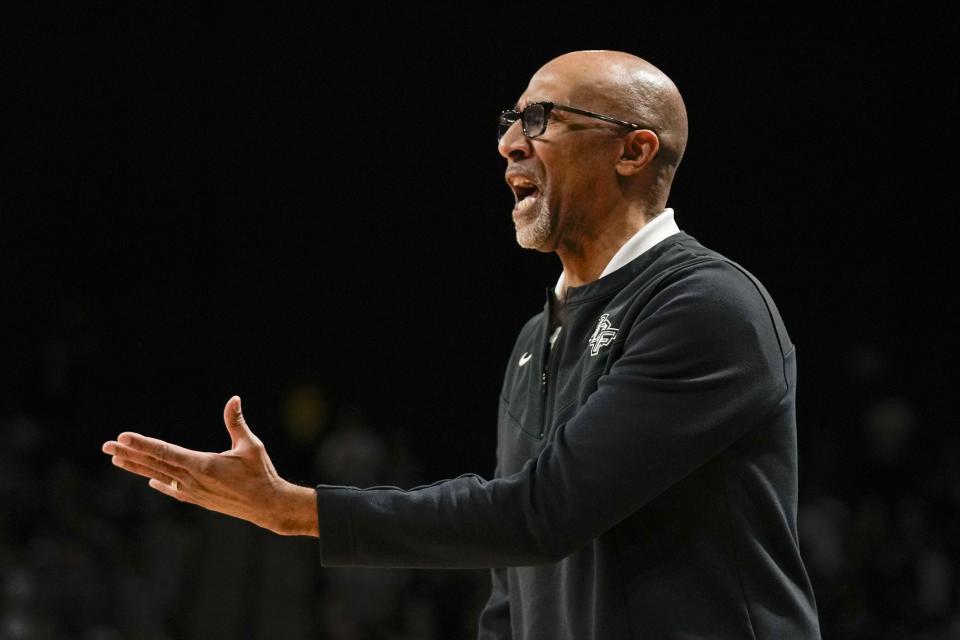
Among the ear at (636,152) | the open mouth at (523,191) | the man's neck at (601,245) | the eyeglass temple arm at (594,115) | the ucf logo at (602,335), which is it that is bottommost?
the ucf logo at (602,335)

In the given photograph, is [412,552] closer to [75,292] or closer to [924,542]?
[924,542]

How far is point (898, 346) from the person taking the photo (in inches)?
259

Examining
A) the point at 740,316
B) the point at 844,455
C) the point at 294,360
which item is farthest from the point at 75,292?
the point at 740,316

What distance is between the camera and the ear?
6.75ft

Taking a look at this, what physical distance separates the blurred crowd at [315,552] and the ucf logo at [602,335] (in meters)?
3.29

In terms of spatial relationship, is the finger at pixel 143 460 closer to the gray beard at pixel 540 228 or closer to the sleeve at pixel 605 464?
the sleeve at pixel 605 464

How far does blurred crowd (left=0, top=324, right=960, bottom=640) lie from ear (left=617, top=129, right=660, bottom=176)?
3.29 metres

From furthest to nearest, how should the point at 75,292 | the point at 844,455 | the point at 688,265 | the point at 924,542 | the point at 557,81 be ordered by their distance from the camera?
the point at 75,292
the point at 844,455
the point at 924,542
the point at 557,81
the point at 688,265

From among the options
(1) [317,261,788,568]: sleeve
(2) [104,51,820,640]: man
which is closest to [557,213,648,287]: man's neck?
(2) [104,51,820,640]: man

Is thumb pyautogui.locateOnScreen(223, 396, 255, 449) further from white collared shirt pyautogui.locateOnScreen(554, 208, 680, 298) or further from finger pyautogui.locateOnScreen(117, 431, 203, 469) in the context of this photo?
white collared shirt pyautogui.locateOnScreen(554, 208, 680, 298)

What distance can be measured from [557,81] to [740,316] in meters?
0.57

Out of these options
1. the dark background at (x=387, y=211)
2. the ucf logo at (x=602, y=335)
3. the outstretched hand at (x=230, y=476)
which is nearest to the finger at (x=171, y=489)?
the outstretched hand at (x=230, y=476)

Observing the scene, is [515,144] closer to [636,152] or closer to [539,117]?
[539,117]

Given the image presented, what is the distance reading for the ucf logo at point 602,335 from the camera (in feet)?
6.14
